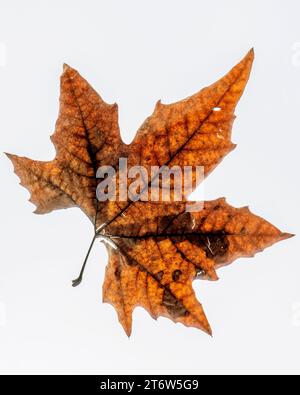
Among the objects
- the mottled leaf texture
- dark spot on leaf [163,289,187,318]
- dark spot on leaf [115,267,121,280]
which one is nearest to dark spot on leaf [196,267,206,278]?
the mottled leaf texture

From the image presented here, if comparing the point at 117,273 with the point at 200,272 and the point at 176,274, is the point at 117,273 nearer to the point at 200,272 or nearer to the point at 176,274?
the point at 176,274

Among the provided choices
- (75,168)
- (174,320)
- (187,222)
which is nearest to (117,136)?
(75,168)

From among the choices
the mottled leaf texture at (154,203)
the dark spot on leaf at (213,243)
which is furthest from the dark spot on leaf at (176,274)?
the dark spot on leaf at (213,243)

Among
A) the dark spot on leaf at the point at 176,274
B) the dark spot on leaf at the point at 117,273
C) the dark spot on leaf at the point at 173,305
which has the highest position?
the dark spot on leaf at the point at 176,274

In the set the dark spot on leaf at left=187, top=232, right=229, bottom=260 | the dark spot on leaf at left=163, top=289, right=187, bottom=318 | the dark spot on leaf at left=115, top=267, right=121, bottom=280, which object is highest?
the dark spot on leaf at left=187, top=232, right=229, bottom=260

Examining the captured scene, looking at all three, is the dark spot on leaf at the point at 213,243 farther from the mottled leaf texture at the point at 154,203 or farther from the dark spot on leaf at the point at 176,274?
the dark spot on leaf at the point at 176,274

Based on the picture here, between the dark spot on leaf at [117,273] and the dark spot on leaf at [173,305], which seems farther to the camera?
the dark spot on leaf at [117,273]

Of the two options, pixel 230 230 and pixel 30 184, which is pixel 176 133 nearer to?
pixel 230 230

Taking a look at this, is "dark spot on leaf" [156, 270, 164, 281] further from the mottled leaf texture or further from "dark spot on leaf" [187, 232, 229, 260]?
"dark spot on leaf" [187, 232, 229, 260]
